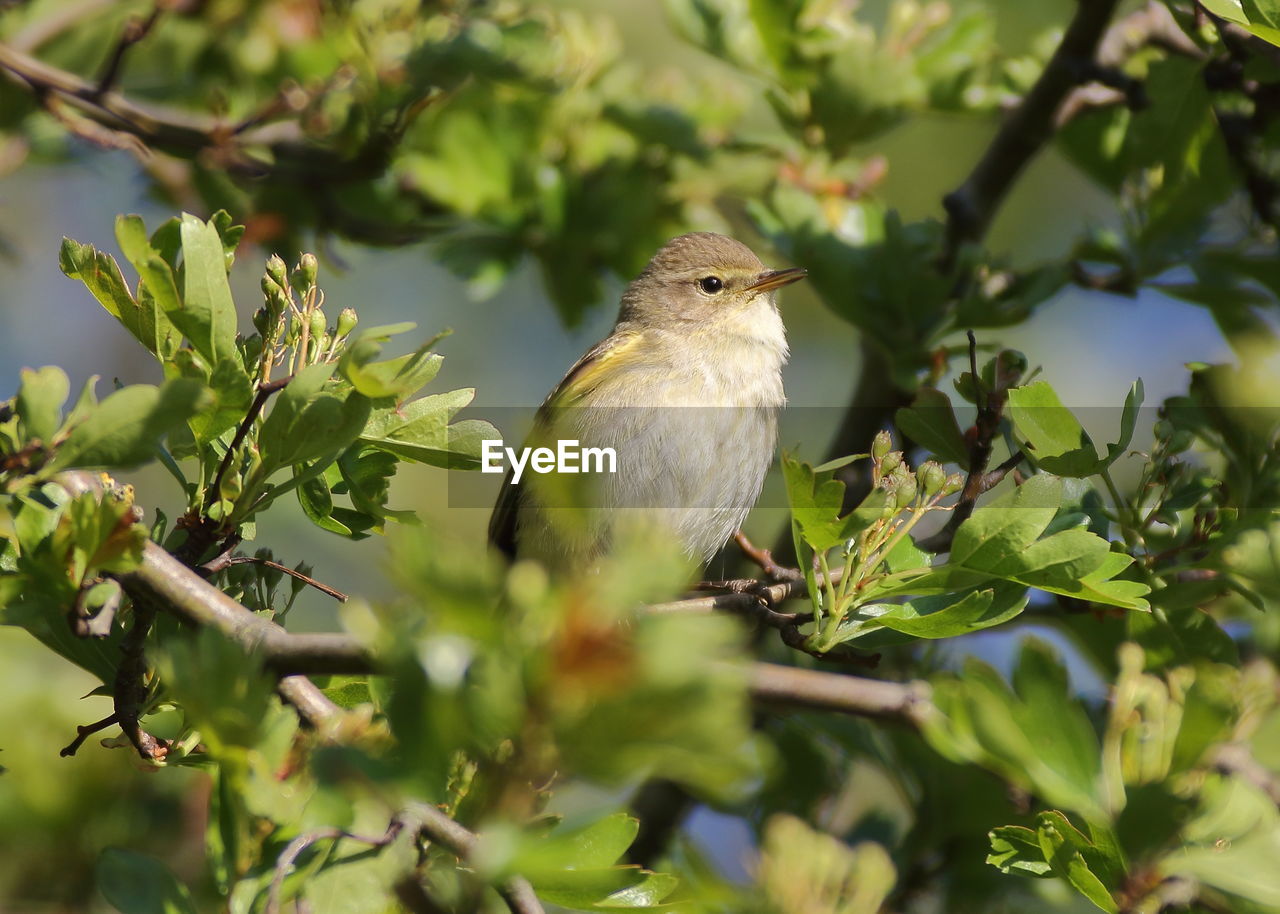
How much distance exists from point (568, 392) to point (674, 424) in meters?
0.48

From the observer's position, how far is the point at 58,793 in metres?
3.31

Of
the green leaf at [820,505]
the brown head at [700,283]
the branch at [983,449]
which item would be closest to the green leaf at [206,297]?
the green leaf at [820,505]

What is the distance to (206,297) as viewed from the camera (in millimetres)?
2107

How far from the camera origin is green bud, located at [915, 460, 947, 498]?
215 centimetres

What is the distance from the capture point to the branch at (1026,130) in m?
3.47

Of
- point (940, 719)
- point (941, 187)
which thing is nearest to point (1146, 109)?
point (940, 719)

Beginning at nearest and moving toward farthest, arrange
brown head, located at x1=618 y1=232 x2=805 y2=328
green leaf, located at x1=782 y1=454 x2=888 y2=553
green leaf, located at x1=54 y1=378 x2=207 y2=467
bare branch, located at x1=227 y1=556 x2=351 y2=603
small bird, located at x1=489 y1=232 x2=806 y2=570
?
green leaf, located at x1=54 y1=378 x2=207 y2=467 → green leaf, located at x1=782 y1=454 x2=888 y2=553 → bare branch, located at x1=227 y1=556 x2=351 y2=603 → small bird, located at x1=489 y1=232 x2=806 y2=570 → brown head, located at x1=618 y1=232 x2=805 y2=328

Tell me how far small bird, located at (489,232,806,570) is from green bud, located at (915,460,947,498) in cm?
155

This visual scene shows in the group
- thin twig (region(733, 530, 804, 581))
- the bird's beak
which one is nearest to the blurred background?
the bird's beak

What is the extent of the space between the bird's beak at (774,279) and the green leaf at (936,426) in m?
1.93

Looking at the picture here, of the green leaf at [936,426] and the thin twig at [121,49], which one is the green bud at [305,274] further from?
the thin twig at [121,49]

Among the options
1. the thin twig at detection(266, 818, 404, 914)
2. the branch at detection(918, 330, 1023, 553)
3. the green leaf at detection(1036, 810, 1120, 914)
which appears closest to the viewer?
the thin twig at detection(266, 818, 404, 914)

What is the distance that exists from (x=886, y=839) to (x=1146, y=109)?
2.11 metres

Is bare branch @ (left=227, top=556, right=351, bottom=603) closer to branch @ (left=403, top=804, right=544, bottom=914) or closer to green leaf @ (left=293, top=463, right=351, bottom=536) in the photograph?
green leaf @ (left=293, top=463, right=351, bottom=536)
